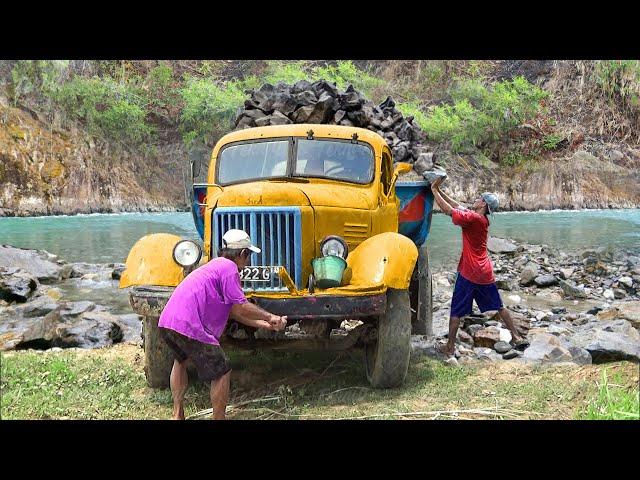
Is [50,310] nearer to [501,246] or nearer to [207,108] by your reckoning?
[501,246]

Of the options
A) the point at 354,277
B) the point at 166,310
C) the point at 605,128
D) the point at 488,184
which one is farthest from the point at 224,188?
the point at 605,128

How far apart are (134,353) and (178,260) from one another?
2316 mm

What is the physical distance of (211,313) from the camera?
4531 millimetres

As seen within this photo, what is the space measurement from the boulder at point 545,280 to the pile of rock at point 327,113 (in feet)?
13.6

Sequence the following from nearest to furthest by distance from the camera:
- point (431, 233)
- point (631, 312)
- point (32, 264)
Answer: point (631, 312) → point (32, 264) → point (431, 233)

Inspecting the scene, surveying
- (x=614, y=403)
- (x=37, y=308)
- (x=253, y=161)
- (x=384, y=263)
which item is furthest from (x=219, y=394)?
(x=37, y=308)

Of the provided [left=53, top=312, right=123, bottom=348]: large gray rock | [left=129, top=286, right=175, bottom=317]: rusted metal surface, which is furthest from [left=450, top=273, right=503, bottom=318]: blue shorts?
[left=53, top=312, right=123, bottom=348]: large gray rock

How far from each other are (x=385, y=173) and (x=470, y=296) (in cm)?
170

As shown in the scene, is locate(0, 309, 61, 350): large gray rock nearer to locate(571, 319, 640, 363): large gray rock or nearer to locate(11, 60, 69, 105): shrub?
locate(571, 319, 640, 363): large gray rock

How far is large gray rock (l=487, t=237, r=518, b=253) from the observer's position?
58.7 feet

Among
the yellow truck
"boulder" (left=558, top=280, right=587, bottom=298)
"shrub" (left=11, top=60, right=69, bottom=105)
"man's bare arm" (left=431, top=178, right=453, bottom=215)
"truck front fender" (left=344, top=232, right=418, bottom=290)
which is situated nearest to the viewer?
the yellow truck

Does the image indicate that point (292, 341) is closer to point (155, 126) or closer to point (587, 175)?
point (587, 175)

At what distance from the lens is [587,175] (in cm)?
3528

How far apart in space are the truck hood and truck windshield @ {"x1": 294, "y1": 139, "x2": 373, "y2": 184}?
0.21 metres
